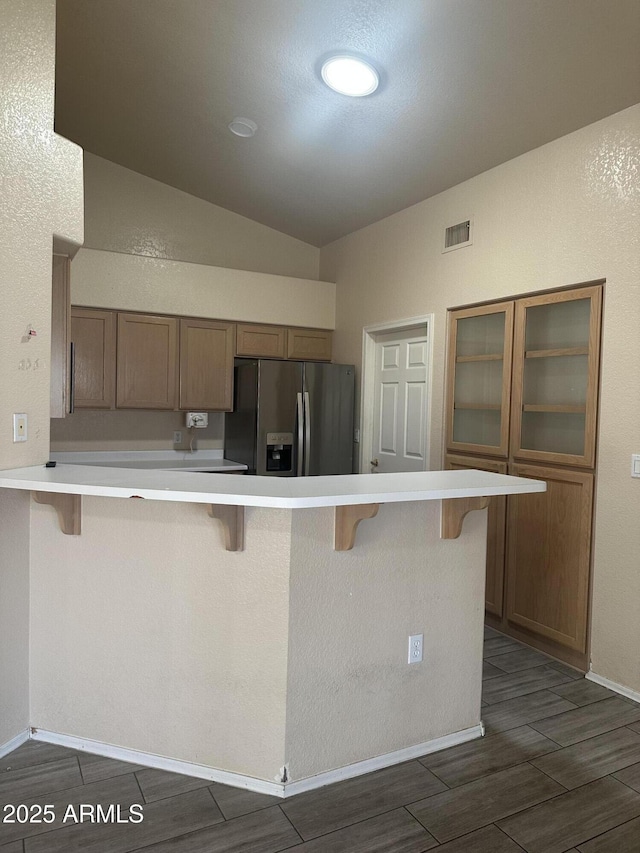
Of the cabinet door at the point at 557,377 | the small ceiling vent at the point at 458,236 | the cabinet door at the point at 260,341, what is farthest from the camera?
the cabinet door at the point at 260,341

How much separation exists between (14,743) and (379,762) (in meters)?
1.42

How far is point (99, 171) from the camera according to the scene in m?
4.43

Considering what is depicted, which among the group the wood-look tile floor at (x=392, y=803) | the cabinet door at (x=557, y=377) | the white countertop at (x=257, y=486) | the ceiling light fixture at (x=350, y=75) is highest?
the ceiling light fixture at (x=350, y=75)

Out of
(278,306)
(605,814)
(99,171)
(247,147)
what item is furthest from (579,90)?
(99,171)

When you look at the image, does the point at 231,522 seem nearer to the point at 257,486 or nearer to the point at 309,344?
the point at 257,486

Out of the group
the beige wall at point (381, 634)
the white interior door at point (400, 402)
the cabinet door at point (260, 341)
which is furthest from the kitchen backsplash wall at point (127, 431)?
the beige wall at point (381, 634)

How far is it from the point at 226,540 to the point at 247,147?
285 centimetres

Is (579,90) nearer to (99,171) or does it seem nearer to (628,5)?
(628,5)

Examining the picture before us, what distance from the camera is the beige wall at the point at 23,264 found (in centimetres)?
219

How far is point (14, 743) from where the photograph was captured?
2262 millimetres

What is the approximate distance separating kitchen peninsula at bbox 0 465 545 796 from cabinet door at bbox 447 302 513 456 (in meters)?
1.26

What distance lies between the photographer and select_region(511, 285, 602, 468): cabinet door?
3.00 m

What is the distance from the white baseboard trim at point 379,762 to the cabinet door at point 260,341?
3.15m

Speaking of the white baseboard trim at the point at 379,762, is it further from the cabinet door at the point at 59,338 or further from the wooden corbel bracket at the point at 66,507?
the cabinet door at the point at 59,338
